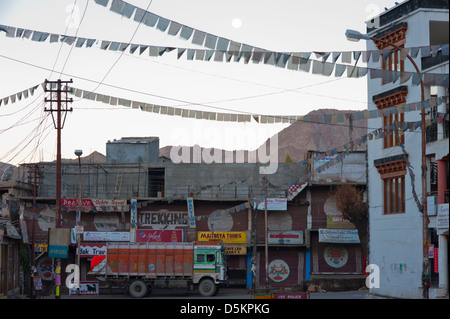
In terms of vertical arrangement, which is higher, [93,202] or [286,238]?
[93,202]

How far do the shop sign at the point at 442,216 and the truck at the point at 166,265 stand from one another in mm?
15294

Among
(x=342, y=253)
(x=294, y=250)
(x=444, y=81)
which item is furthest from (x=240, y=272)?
(x=444, y=81)

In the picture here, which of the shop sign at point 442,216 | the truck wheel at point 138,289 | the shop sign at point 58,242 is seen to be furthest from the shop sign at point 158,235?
the shop sign at point 442,216

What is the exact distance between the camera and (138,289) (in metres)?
43.8

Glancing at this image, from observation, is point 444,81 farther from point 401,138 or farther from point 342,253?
point 342,253

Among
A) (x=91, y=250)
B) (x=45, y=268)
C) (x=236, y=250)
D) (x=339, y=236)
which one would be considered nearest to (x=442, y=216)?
(x=339, y=236)

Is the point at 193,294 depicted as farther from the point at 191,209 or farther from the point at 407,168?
the point at 407,168

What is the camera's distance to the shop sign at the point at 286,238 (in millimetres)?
53719

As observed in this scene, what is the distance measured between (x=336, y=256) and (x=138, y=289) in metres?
17.0

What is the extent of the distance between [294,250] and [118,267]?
1568 cm

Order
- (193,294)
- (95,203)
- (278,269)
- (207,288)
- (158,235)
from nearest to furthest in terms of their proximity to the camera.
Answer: (207,288), (193,294), (158,235), (95,203), (278,269)

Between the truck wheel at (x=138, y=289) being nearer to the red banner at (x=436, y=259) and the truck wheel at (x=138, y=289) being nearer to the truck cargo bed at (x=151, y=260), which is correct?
the truck cargo bed at (x=151, y=260)

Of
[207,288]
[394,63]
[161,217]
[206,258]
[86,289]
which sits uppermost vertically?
[394,63]
